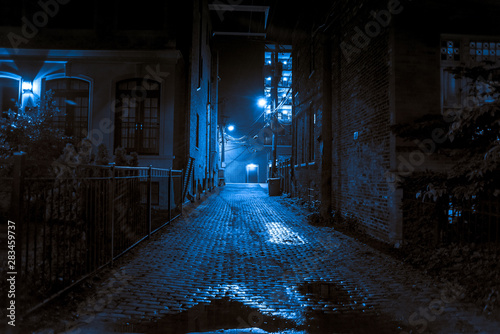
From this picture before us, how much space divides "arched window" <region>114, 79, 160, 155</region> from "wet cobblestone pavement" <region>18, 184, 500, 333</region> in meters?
6.06

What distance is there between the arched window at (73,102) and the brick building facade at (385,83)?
28.2 ft

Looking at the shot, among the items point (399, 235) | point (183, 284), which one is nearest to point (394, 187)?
point (399, 235)

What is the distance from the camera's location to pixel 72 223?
4395mm

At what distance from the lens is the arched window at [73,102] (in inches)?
461

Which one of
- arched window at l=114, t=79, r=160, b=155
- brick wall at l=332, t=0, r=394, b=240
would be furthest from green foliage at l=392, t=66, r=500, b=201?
arched window at l=114, t=79, r=160, b=155

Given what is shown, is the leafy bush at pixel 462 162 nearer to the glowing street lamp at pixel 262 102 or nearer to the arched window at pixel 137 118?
the arched window at pixel 137 118

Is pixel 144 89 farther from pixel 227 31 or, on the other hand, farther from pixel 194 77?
pixel 227 31

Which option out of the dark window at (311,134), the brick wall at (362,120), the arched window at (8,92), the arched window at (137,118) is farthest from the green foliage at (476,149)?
the arched window at (8,92)

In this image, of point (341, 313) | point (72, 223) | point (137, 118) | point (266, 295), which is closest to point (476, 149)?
point (341, 313)

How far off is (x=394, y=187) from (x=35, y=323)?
225 inches

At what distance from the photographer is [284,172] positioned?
19500 mm

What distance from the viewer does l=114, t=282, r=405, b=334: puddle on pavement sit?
3070mm

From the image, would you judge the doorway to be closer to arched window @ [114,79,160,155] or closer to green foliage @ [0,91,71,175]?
arched window @ [114,79,160,155]

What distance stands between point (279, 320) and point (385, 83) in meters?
5.27
